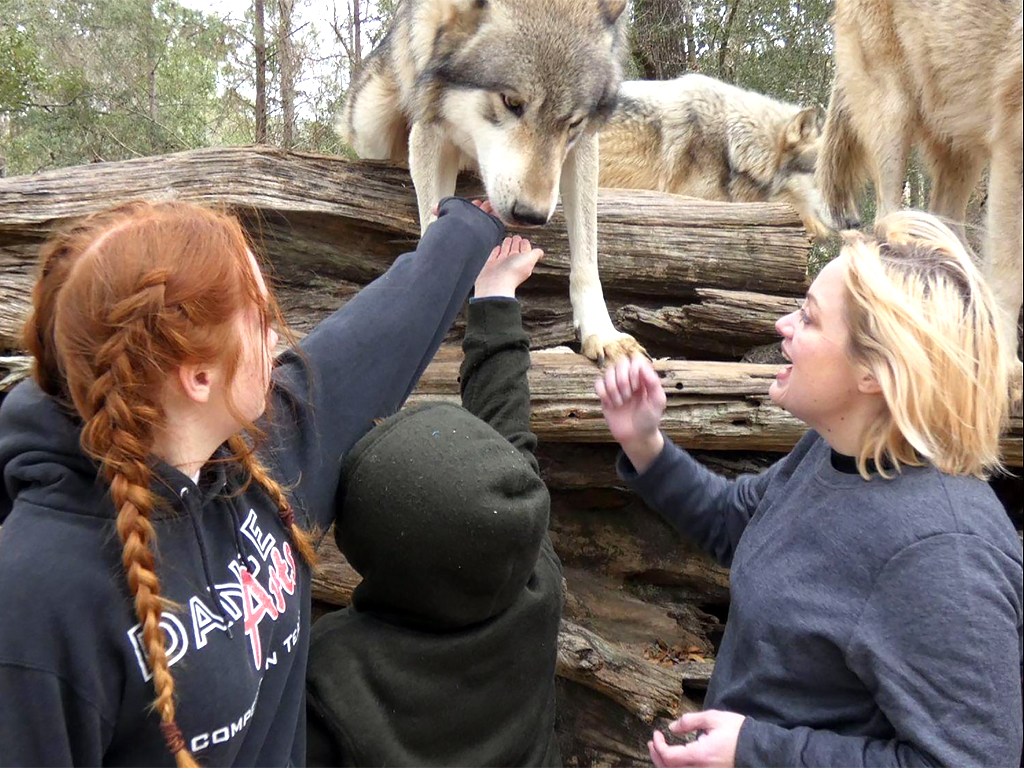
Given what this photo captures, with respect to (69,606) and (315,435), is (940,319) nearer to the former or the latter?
(315,435)

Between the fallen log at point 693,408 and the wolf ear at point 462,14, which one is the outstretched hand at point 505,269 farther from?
the wolf ear at point 462,14

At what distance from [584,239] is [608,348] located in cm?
50

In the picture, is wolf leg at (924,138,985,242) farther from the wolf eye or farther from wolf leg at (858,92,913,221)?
Result: the wolf eye

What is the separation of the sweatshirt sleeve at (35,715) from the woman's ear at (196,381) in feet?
1.32

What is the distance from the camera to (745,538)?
1.62 metres

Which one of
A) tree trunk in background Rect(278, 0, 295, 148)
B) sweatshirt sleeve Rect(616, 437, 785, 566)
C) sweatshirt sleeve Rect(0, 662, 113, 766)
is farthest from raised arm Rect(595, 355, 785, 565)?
tree trunk in background Rect(278, 0, 295, 148)

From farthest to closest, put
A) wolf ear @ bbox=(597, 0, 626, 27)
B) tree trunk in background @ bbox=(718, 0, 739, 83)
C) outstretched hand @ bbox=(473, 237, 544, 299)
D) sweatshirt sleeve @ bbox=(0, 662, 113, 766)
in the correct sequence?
tree trunk in background @ bbox=(718, 0, 739, 83)
wolf ear @ bbox=(597, 0, 626, 27)
outstretched hand @ bbox=(473, 237, 544, 299)
sweatshirt sleeve @ bbox=(0, 662, 113, 766)

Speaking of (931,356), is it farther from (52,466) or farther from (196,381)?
(52,466)

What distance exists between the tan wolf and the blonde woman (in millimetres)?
2143

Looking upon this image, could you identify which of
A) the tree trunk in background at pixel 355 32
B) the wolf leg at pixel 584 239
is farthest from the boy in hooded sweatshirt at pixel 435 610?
the tree trunk in background at pixel 355 32

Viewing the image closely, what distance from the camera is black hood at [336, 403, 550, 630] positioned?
1.28 m

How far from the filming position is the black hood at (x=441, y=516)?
1275mm

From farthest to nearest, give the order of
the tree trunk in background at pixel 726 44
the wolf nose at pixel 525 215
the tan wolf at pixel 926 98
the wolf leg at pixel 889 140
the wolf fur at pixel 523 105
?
the tree trunk in background at pixel 726 44, the wolf leg at pixel 889 140, the tan wolf at pixel 926 98, the wolf fur at pixel 523 105, the wolf nose at pixel 525 215

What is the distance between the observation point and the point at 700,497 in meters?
1.88
